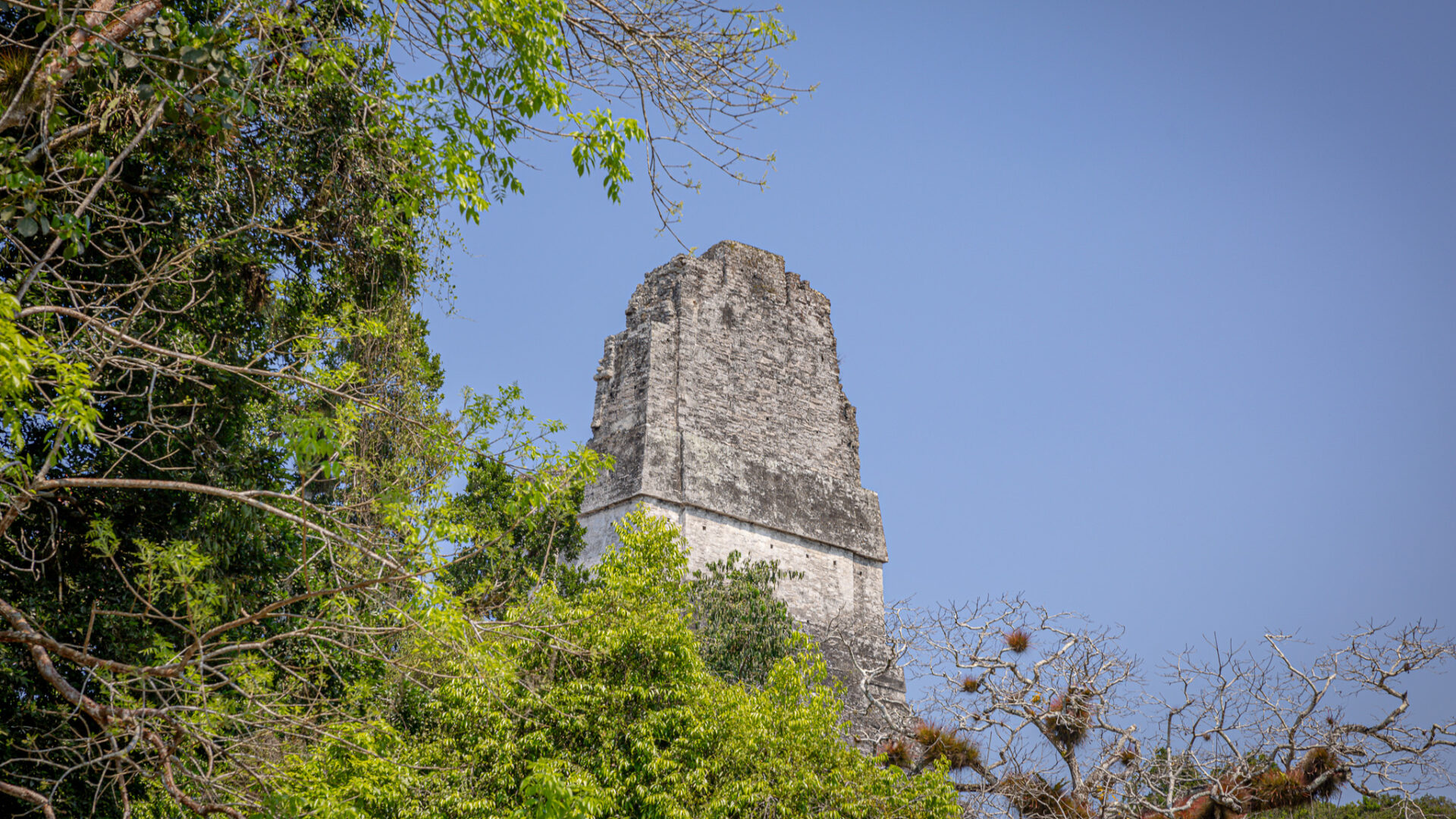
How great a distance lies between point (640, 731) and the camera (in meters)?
7.36

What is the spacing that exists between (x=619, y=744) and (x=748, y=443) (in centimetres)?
720

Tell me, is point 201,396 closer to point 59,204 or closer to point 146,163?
point 146,163

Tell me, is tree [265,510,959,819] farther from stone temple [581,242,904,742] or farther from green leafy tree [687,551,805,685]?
stone temple [581,242,904,742]

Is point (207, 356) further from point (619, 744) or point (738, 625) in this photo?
point (738, 625)

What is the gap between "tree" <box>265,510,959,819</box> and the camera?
23.0ft

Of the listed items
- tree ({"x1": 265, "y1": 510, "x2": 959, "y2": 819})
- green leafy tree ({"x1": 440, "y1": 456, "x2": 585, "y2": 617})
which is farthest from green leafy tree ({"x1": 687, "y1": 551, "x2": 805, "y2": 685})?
tree ({"x1": 265, "y1": 510, "x2": 959, "y2": 819})

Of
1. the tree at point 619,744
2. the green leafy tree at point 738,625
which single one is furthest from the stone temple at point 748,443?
the tree at point 619,744

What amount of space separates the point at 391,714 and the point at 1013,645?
5.66 m

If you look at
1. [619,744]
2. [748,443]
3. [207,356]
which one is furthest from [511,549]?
[207,356]

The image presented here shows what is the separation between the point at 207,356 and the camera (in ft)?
19.3

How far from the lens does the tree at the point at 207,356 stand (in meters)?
3.97

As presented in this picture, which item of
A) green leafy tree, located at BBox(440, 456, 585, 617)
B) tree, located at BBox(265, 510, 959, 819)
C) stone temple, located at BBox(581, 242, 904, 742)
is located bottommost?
tree, located at BBox(265, 510, 959, 819)

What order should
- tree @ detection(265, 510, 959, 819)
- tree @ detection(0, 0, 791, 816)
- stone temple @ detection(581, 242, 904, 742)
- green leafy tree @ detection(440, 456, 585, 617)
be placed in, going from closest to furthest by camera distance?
tree @ detection(0, 0, 791, 816), tree @ detection(265, 510, 959, 819), green leafy tree @ detection(440, 456, 585, 617), stone temple @ detection(581, 242, 904, 742)

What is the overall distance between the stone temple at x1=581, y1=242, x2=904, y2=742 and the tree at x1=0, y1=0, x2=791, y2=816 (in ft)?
19.3
